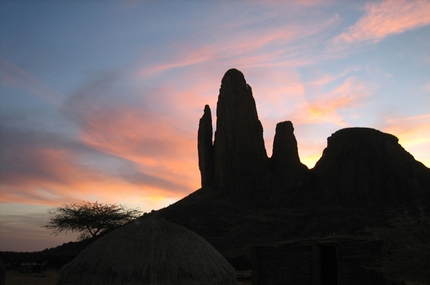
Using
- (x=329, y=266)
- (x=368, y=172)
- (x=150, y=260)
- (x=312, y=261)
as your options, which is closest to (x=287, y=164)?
(x=368, y=172)

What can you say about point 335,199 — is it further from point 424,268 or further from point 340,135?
point 424,268

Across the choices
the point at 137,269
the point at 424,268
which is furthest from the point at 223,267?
the point at 424,268

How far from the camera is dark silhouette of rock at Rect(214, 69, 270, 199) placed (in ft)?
206

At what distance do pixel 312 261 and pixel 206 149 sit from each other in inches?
2195

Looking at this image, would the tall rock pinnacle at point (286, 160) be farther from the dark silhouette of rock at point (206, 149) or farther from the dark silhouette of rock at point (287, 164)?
the dark silhouette of rock at point (206, 149)

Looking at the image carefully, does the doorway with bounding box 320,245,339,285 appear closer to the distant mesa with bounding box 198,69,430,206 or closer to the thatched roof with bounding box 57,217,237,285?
the thatched roof with bounding box 57,217,237,285

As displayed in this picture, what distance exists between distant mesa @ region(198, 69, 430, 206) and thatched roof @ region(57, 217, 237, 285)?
46565 millimetres

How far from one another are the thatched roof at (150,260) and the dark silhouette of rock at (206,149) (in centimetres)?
5691

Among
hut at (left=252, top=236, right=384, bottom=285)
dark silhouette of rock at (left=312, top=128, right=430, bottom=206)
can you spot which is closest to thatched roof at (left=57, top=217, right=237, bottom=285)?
hut at (left=252, top=236, right=384, bottom=285)

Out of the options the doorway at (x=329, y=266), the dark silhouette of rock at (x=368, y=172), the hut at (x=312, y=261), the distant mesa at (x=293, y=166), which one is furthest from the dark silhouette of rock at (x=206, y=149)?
the hut at (x=312, y=261)

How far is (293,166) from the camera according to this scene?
64.2 meters

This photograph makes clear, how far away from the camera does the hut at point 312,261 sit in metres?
16.6

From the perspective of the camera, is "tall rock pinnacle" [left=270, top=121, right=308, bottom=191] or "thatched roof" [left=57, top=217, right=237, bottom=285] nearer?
"thatched roof" [left=57, top=217, right=237, bottom=285]

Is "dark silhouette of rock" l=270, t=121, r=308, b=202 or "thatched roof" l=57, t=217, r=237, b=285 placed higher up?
"dark silhouette of rock" l=270, t=121, r=308, b=202
